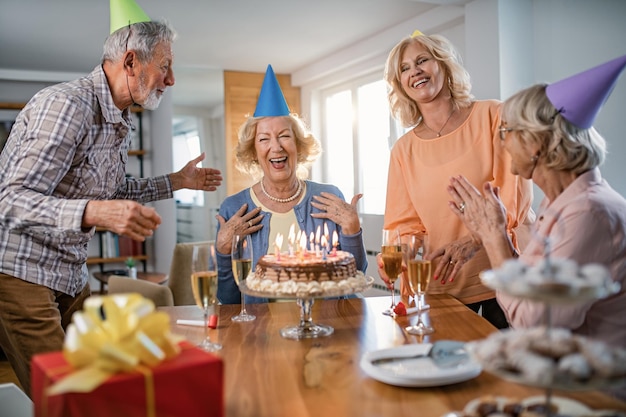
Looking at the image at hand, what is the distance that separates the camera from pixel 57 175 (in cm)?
170

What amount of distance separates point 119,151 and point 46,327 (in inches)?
25.3

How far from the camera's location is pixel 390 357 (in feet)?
3.97

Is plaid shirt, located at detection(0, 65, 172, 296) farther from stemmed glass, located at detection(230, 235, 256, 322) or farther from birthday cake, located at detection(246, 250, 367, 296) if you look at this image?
birthday cake, located at detection(246, 250, 367, 296)

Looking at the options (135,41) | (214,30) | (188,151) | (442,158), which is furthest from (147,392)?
(188,151)

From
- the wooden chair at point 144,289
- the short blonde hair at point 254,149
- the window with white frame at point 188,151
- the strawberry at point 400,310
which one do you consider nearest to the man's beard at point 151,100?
the short blonde hair at point 254,149

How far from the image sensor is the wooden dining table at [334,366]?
101 cm

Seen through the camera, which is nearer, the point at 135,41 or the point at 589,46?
the point at 135,41

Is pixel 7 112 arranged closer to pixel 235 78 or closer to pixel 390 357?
pixel 235 78

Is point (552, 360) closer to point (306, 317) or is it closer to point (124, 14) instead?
point (306, 317)

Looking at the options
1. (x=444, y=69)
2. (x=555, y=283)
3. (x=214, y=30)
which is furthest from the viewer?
(x=214, y=30)

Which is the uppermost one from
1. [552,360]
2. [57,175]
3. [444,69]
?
[444,69]

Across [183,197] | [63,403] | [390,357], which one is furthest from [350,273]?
[183,197]

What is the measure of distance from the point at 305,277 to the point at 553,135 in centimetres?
71

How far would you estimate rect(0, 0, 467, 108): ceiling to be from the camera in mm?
4195
